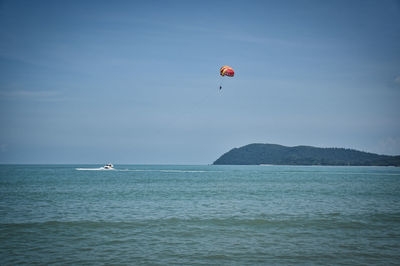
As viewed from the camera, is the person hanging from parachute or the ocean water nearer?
the ocean water

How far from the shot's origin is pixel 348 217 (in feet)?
65.7

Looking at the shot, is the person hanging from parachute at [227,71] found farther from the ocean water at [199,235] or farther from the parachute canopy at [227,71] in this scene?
the ocean water at [199,235]

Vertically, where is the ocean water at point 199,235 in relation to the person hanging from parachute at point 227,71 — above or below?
below

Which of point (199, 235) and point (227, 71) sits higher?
point (227, 71)

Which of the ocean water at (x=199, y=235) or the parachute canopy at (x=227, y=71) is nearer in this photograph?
the ocean water at (x=199, y=235)

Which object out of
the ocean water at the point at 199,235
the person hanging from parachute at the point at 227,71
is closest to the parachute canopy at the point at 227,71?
the person hanging from parachute at the point at 227,71

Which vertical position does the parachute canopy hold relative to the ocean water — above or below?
above

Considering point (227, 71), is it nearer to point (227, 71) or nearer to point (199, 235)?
point (227, 71)

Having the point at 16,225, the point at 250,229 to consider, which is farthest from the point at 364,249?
the point at 16,225

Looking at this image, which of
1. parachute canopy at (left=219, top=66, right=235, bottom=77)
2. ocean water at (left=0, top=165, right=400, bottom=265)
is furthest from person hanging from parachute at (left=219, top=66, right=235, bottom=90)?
ocean water at (left=0, top=165, right=400, bottom=265)

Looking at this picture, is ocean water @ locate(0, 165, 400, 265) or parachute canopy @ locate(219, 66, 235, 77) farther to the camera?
parachute canopy @ locate(219, 66, 235, 77)

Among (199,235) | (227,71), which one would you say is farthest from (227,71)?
(199,235)

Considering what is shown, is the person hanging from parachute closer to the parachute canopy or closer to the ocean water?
the parachute canopy

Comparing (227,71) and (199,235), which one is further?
(227,71)
